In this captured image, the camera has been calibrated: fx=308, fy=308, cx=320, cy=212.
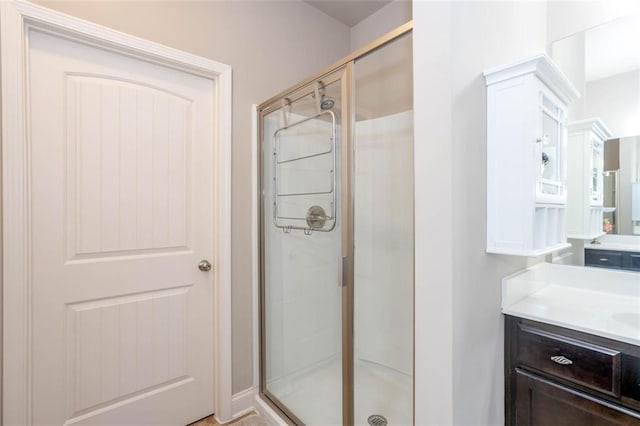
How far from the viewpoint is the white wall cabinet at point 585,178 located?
1.49 m

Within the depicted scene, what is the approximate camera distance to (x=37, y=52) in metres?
1.35

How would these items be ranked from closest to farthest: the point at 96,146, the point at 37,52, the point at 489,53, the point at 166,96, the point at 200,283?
the point at 489,53, the point at 37,52, the point at 96,146, the point at 166,96, the point at 200,283

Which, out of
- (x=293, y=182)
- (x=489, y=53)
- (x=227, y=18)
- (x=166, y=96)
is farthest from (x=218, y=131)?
(x=489, y=53)

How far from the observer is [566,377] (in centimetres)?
116

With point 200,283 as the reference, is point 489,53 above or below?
above

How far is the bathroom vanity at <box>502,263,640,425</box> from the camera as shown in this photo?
1.05 meters

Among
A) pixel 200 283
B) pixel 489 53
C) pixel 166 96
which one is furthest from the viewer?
pixel 200 283

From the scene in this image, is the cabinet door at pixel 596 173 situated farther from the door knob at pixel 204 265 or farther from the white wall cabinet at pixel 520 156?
the door knob at pixel 204 265

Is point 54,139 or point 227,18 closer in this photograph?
point 54,139

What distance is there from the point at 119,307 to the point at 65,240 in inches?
16.2

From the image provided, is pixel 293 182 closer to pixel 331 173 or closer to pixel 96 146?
pixel 331 173

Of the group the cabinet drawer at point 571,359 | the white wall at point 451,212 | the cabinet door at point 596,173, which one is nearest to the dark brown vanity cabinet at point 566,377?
the cabinet drawer at point 571,359

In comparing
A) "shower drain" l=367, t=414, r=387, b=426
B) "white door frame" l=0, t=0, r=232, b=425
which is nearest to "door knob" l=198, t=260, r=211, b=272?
"white door frame" l=0, t=0, r=232, b=425

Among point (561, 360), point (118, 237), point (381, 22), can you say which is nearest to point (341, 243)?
point (561, 360)
